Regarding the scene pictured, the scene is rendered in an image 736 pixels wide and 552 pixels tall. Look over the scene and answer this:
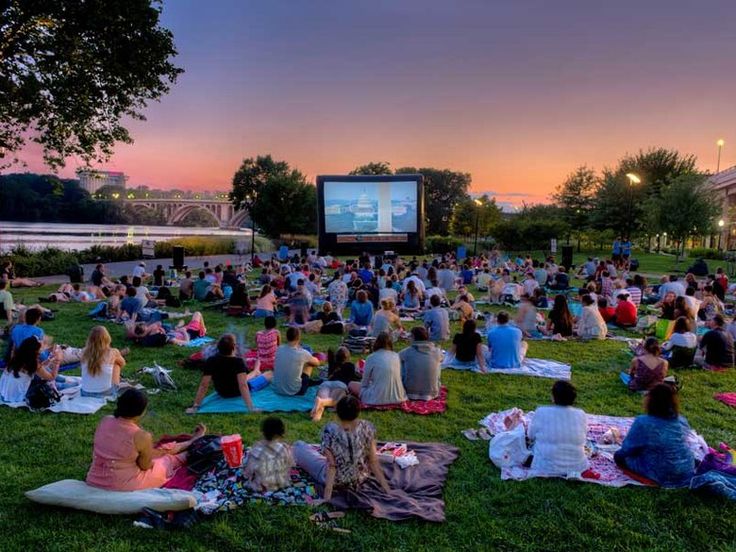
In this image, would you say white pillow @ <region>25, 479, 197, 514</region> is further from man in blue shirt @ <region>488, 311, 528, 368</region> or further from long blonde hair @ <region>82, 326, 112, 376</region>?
man in blue shirt @ <region>488, 311, 528, 368</region>

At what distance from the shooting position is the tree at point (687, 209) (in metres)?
28.2

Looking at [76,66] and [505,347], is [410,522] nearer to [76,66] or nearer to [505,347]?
[505,347]

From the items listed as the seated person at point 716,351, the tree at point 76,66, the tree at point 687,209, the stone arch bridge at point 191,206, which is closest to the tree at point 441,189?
the stone arch bridge at point 191,206

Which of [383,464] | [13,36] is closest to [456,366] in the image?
[383,464]

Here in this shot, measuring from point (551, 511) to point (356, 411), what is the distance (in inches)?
67.1

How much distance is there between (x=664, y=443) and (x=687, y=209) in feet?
92.8

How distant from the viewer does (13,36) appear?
1532 centimetres

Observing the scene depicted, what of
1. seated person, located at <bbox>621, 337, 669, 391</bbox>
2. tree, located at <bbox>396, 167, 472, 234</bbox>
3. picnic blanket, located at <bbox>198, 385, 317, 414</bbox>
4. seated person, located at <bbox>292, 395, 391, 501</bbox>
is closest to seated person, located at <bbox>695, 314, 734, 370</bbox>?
seated person, located at <bbox>621, 337, 669, 391</bbox>

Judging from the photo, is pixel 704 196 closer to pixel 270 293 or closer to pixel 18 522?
pixel 270 293

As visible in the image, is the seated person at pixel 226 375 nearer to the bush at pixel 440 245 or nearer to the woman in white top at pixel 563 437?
the woman in white top at pixel 563 437

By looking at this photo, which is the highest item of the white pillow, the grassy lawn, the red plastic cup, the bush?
the bush

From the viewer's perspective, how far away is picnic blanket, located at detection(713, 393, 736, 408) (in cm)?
668

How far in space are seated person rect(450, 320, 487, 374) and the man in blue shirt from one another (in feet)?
0.72

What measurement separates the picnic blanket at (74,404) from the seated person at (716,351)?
8.54 meters
